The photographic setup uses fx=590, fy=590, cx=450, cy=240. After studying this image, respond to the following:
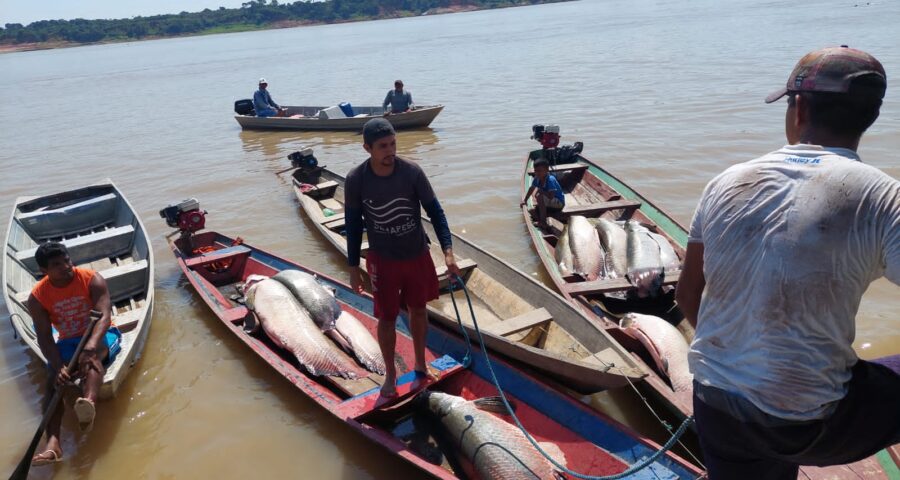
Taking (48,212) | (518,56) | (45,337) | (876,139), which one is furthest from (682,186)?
(518,56)

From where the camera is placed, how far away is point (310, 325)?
639 cm

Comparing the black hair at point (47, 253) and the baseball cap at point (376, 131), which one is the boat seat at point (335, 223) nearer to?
the black hair at point (47, 253)

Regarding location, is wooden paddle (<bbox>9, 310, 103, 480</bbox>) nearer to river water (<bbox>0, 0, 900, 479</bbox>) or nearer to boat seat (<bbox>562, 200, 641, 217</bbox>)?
river water (<bbox>0, 0, 900, 479</bbox>)

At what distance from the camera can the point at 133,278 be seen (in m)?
8.14

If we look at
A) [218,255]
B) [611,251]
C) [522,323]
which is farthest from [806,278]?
[218,255]

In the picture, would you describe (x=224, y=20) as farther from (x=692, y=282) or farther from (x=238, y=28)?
(x=692, y=282)

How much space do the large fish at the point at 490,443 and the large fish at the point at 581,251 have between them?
10.4 feet

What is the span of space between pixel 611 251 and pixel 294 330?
4229mm

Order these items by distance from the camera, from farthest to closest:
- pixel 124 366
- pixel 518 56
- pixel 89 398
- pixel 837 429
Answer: pixel 518 56 → pixel 124 366 → pixel 89 398 → pixel 837 429

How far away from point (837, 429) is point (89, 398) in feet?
18.8

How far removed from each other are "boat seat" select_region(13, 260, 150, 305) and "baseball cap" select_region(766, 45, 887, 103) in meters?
8.21

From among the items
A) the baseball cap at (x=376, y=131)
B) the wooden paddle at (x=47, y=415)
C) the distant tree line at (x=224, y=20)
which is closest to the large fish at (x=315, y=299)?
the wooden paddle at (x=47, y=415)

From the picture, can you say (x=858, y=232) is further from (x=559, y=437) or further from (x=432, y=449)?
(x=432, y=449)

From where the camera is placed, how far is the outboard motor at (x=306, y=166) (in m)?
13.1
